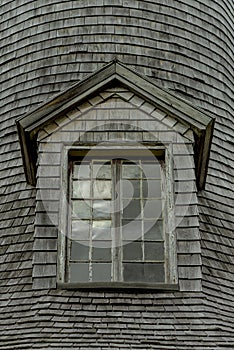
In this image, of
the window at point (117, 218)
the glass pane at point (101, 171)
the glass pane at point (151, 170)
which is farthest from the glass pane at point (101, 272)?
the glass pane at point (151, 170)

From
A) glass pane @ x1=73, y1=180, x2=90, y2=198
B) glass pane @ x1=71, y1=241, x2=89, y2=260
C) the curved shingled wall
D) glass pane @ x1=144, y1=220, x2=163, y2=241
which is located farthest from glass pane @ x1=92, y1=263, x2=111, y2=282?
glass pane @ x1=73, y1=180, x2=90, y2=198

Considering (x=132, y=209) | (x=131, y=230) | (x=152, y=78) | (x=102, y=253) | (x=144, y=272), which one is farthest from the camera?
(x=152, y=78)

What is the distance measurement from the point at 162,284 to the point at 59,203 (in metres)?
1.36

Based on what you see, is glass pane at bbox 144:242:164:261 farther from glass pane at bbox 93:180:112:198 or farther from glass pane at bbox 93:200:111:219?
glass pane at bbox 93:180:112:198

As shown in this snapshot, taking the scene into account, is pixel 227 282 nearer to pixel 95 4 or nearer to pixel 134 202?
pixel 134 202

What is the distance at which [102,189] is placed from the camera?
763cm

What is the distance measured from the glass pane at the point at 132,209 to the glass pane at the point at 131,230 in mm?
68

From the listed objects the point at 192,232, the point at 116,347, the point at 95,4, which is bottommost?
the point at 116,347

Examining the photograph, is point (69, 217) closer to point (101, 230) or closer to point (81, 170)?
point (101, 230)

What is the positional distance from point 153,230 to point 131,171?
2.31 ft

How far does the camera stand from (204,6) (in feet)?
34.9

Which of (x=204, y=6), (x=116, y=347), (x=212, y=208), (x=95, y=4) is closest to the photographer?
(x=116, y=347)

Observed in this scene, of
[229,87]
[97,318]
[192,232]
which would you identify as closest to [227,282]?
[192,232]

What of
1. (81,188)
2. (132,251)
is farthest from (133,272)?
(81,188)
